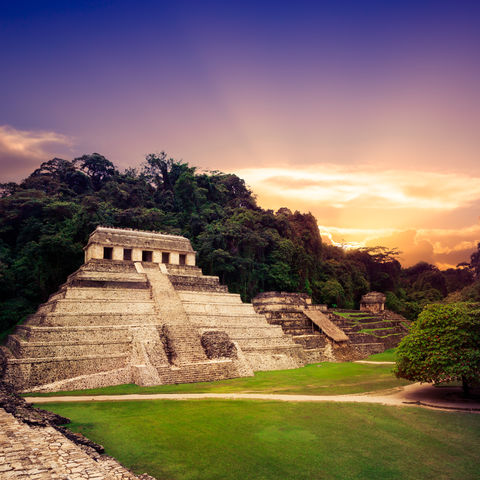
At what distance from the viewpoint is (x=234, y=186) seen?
5556 cm

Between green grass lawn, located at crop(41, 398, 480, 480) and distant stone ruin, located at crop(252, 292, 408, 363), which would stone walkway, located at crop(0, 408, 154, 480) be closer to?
green grass lawn, located at crop(41, 398, 480, 480)

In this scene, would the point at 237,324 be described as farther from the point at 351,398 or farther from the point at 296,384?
the point at 351,398

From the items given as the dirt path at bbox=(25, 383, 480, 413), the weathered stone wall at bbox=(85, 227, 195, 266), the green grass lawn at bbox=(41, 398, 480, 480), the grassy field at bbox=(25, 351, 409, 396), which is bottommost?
the grassy field at bbox=(25, 351, 409, 396)

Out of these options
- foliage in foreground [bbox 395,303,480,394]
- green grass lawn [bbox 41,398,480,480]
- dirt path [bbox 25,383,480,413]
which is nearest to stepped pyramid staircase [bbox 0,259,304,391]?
dirt path [bbox 25,383,480,413]

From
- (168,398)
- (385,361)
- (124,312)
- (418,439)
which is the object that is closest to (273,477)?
(418,439)

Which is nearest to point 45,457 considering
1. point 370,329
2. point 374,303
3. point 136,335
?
point 136,335

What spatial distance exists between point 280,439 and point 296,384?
863 centimetres

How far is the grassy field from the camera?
1717 cm

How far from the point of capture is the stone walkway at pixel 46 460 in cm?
648

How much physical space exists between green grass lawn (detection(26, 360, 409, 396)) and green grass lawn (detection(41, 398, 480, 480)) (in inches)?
97.3

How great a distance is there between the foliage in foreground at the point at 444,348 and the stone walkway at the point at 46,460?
1150 centimetres

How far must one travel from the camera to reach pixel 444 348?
15203 millimetres

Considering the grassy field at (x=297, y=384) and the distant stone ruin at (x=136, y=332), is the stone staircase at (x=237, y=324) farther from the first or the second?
the grassy field at (x=297, y=384)

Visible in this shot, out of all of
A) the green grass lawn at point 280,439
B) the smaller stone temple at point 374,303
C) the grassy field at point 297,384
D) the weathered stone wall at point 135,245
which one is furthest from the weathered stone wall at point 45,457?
the smaller stone temple at point 374,303
